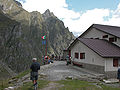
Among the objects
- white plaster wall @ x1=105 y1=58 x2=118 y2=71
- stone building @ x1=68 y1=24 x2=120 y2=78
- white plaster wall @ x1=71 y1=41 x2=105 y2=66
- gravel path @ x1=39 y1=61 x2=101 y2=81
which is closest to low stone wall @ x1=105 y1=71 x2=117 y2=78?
stone building @ x1=68 y1=24 x2=120 y2=78

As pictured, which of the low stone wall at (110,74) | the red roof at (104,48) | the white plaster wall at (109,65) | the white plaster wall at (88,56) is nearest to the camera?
the low stone wall at (110,74)

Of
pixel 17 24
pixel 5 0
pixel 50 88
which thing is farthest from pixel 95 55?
pixel 5 0

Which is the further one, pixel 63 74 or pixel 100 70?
pixel 100 70

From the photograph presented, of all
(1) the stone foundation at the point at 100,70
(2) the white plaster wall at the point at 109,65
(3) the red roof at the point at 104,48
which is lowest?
(1) the stone foundation at the point at 100,70

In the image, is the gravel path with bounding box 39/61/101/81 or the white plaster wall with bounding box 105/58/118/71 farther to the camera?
the white plaster wall with bounding box 105/58/118/71

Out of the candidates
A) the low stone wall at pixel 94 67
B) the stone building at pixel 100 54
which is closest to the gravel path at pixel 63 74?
the low stone wall at pixel 94 67

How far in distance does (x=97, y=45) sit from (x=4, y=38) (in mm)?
95919

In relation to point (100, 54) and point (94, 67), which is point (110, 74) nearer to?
point (94, 67)

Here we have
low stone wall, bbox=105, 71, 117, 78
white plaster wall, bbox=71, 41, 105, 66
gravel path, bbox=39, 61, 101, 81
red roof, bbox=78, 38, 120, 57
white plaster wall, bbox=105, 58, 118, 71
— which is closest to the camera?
gravel path, bbox=39, 61, 101, 81

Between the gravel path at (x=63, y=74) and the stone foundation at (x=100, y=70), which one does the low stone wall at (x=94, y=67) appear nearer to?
the stone foundation at (x=100, y=70)

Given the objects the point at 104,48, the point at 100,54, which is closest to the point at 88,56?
the point at 104,48

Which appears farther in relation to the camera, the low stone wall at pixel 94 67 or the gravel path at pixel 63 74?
the low stone wall at pixel 94 67

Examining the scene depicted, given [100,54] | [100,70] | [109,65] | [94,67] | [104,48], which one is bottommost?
[100,70]

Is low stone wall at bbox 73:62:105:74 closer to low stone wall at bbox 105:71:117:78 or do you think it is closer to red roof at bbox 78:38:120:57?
low stone wall at bbox 105:71:117:78
